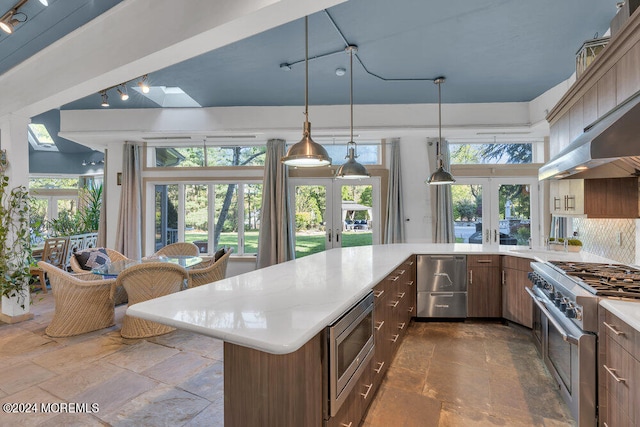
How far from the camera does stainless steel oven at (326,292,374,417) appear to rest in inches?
56.5

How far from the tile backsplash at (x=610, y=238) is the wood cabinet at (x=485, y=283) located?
94 cm

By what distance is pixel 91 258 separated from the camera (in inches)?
164

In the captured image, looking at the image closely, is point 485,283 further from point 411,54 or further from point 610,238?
point 411,54

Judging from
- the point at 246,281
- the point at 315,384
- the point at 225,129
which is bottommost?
the point at 315,384

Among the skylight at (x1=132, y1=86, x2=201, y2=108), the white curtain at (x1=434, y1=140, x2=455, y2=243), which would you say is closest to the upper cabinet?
the white curtain at (x1=434, y1=140, x2=455, y2=243)

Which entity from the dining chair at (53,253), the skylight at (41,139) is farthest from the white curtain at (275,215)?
the skylight at (41,139)

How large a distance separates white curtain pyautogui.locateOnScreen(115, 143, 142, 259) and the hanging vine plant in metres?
1.86

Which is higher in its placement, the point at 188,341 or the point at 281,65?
the point at 281,65

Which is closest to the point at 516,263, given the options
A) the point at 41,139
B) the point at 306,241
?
the point at 306,241

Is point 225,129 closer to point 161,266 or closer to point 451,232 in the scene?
point 161,266

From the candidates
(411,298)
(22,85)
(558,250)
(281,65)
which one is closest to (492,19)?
(281,65)

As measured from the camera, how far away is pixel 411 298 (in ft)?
11.9

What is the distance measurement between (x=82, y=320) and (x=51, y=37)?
2877 mm

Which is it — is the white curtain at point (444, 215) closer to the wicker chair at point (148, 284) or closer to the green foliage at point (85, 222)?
the wicker chair at point (148, 284)
